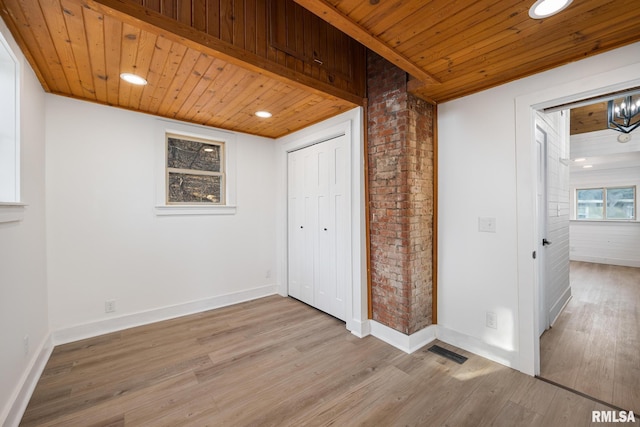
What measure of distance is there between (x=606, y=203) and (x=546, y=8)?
792 centimetres

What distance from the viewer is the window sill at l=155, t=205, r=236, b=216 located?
322 cm

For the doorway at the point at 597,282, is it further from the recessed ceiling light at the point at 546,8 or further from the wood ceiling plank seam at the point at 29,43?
the wood ceiling plank seam at the point at 29,43

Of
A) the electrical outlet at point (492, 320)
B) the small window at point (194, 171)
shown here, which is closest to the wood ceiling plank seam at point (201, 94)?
the small window at point (194, 171)

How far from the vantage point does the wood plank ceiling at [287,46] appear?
5.00 feet

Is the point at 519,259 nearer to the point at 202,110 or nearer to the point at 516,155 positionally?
the point at 516,155

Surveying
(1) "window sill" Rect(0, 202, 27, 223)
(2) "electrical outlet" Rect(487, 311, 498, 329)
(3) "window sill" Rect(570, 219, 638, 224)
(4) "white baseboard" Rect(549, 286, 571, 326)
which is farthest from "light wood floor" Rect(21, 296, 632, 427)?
(3) "window sill" Rect(570, 219, 638, 224)

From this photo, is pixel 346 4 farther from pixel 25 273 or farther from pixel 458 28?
pixel 25 273

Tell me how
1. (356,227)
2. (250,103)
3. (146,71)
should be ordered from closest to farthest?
(146,71), (250,103), (356,227)

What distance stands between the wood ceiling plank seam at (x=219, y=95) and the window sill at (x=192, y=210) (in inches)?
43.5

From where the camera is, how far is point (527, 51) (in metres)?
1.89

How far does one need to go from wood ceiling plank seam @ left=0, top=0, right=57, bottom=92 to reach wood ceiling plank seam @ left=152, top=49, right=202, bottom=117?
0.76m

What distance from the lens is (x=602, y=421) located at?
1685mm

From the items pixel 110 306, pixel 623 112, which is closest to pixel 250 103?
pixel 110 306

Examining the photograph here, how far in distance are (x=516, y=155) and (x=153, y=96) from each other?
338cm
